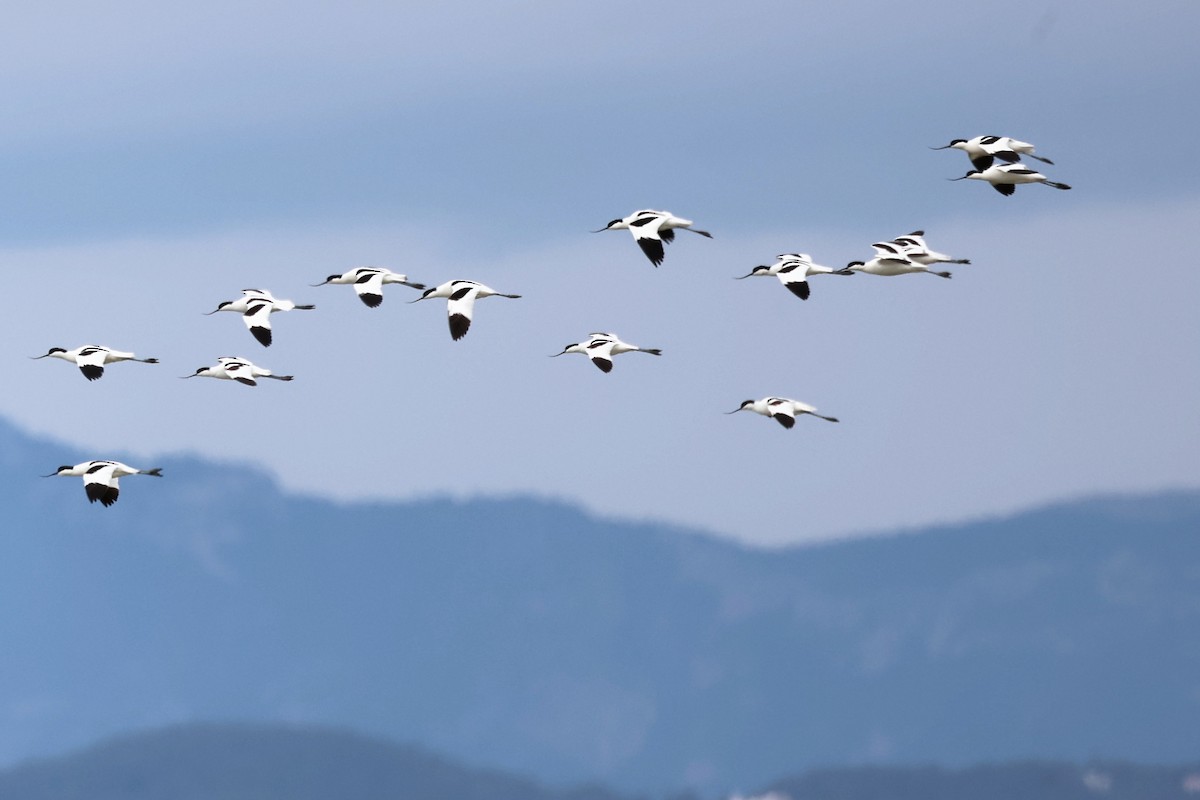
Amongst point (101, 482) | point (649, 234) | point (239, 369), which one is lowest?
point (101, 482)

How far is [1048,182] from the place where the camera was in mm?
62344

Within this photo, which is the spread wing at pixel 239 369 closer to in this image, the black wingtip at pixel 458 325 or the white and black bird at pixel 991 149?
the black wingtip at pixel 458 325

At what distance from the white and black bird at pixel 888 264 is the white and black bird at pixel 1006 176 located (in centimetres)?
286

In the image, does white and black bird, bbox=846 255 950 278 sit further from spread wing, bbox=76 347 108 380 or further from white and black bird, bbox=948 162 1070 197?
spread wing, bbox=76 347 108 380

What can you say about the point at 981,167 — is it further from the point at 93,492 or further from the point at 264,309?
the point at 93,492

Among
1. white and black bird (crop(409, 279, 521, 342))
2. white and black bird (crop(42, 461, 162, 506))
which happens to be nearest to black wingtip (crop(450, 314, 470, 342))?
white and black bird (crop(409, 279, 521, 342))

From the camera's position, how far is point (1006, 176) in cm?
6381

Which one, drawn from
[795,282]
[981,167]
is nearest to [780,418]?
[795,282]

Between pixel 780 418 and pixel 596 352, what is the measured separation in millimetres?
5697

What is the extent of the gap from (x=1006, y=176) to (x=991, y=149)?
95 cm

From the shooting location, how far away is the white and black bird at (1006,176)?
62.9 meters

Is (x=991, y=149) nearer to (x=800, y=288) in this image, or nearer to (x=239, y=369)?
(x=800, y=288)

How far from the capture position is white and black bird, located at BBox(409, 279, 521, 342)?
64438mm

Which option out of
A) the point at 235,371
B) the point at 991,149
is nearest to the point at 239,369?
the point at 235,371
